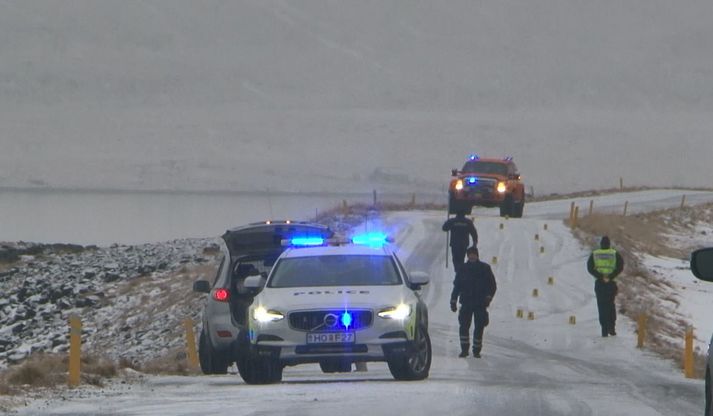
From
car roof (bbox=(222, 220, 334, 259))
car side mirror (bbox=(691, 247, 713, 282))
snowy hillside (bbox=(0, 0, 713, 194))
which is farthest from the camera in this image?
snowy hillside (bbox=(0, 0, 713, 194))

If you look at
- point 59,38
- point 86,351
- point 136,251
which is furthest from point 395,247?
point 59,38

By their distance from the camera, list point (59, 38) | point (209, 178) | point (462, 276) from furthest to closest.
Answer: point (59, 38), point (209, 178), point (462, 276)

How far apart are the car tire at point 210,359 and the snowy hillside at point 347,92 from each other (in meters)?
104

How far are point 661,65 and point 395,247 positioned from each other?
120715 mm

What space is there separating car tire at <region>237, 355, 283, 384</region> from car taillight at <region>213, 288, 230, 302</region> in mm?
1758

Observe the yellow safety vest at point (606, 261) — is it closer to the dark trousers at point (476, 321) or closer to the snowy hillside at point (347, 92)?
the dark trousers at point (476, 321)

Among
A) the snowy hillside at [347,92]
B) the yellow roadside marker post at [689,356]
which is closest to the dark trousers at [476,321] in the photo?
the yellow roadside marker post at [689,356]

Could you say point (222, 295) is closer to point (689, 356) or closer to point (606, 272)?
point (689, 356)

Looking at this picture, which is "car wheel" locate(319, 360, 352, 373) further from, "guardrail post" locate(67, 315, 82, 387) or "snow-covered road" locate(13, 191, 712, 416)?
"guardrail post" locate(67, 315, 82, 387)

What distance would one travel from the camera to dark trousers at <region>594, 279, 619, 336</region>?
2509 cm

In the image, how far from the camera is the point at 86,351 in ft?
103

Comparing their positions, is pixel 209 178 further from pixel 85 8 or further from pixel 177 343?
pixel 177 343

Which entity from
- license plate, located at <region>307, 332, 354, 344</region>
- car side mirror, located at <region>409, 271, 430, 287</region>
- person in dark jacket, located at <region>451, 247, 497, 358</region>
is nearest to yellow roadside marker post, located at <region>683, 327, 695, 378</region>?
person in dark jacket, located at <region>451, 247, 497, 358</region>

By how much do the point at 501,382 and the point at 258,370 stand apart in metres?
2.50
